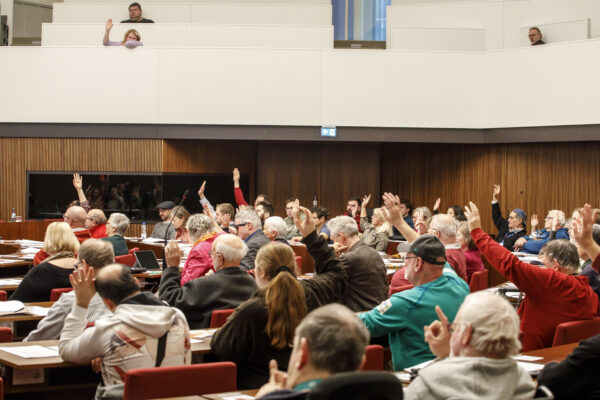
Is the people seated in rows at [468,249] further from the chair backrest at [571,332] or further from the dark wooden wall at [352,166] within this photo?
the dark wooden wall at [352,166]

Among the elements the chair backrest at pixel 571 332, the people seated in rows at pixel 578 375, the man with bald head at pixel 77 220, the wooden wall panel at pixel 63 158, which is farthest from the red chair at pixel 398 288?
the wooden wall panel at pixel 63 158

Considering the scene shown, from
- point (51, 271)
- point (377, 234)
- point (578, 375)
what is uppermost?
point (377, 234)

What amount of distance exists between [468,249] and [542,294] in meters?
3.12

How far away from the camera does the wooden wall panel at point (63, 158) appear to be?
43.0 ft

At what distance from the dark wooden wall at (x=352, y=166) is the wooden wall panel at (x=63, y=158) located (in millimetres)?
17

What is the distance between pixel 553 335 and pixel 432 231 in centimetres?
177

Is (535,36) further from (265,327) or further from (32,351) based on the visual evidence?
(32,351)

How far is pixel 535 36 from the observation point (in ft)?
41.5

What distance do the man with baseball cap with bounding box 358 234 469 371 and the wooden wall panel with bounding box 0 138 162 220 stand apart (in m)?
9.56

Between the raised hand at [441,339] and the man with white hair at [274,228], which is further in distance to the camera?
the man with white hair at [274,228]

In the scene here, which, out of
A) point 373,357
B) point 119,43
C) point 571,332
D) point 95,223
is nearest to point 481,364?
point 373,357

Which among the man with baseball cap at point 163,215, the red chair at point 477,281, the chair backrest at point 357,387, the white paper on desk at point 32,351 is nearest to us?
the chair backrest at point 357,387

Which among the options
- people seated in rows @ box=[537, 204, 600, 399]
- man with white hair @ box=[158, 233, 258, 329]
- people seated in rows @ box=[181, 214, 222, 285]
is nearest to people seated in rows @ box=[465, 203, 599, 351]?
people seated in rows @ box=[537, 204, 600, 399]

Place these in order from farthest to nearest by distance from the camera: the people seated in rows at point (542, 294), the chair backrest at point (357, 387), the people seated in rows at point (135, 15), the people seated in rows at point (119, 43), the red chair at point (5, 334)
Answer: the people seated in rows at point (135, 15), the people seated in rows at point (119, 43), the people seated in rows at point (542, 294), the red chair at point (5, 334), the chair backrest at point (357, 387)
